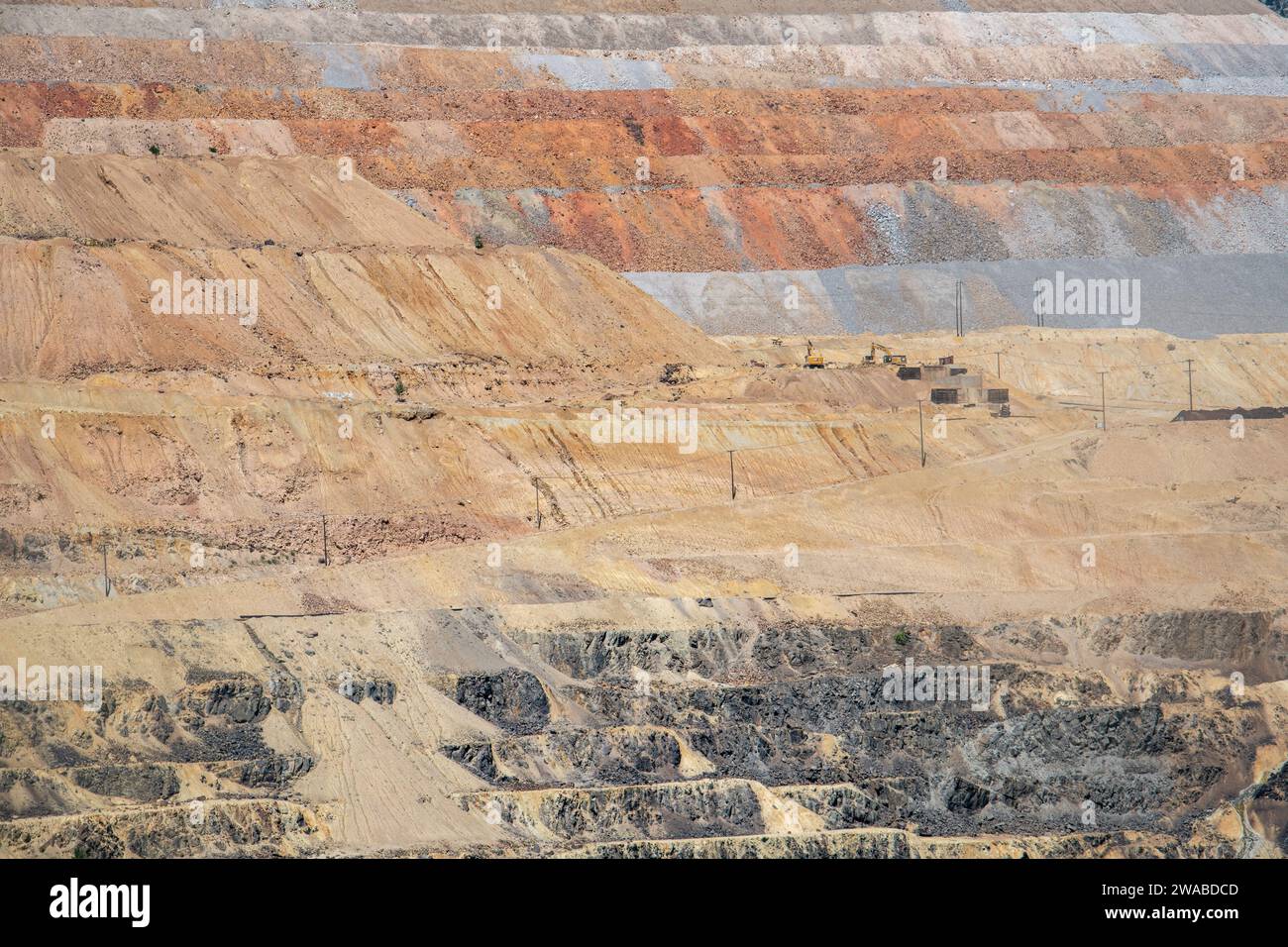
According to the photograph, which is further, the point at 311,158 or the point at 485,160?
the point at 485,160

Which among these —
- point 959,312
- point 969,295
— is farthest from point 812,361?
point 969,295

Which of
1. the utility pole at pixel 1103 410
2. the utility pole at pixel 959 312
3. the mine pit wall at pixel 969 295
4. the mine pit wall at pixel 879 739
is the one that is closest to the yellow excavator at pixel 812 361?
the mine pit wall at pixel 969 295

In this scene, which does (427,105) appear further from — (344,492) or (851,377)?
(344,492)

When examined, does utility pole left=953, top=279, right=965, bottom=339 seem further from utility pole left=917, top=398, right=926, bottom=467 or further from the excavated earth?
utility pole left=917, top=398, right=926, bottom=467

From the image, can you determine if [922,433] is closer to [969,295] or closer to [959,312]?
[959,312]
